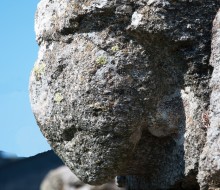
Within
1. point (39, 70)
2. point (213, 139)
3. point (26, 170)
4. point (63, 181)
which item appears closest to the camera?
point (213, 139)

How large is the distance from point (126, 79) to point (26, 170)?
86.0 inches

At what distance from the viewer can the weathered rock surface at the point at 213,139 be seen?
195cm

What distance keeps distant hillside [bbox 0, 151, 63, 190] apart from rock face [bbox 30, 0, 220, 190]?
72.3 inches

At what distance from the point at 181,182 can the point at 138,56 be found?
43 cm

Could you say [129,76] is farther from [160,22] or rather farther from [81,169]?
[81,169]

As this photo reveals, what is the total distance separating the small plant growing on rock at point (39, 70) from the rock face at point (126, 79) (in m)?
0.03

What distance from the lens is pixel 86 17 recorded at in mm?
2092

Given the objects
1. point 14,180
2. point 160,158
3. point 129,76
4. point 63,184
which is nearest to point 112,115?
point 129,76

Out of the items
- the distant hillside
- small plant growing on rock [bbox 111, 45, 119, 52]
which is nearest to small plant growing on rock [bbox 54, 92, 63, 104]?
small plant growing on rock [bbox 111, 45, 119, 52]

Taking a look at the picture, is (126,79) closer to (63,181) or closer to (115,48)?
(115,48)

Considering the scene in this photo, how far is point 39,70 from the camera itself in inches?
87.2

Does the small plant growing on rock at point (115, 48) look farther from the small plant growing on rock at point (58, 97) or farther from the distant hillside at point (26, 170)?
the distant hillside at point (26, 170)

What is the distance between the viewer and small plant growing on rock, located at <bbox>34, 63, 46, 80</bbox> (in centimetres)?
220

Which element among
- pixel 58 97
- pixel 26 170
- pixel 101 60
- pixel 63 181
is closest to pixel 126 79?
pixel 101 60
